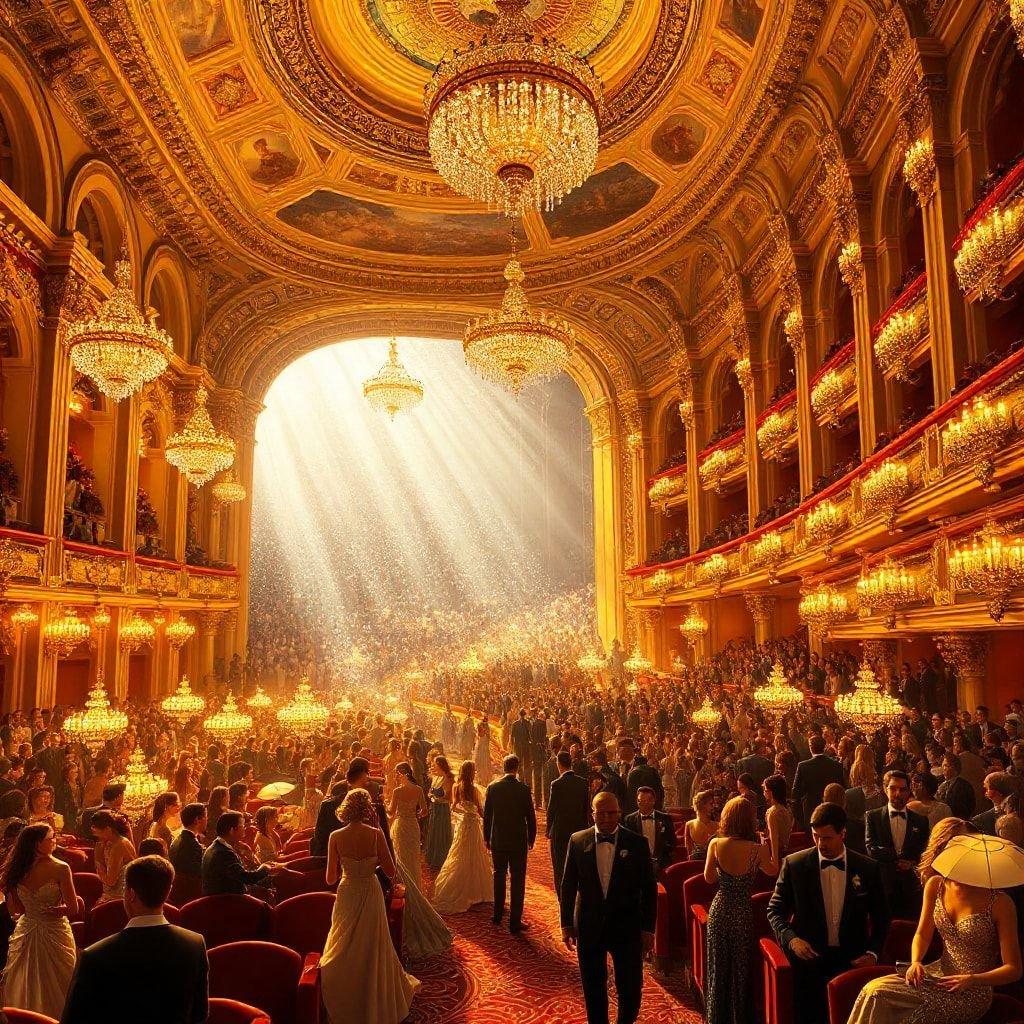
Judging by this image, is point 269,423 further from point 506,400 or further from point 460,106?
point 460,106

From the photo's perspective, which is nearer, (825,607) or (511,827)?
(511,827)

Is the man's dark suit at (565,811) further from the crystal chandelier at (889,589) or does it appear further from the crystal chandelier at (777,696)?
the crystal chandelier at (889,589)

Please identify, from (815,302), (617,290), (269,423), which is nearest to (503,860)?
(815,302)

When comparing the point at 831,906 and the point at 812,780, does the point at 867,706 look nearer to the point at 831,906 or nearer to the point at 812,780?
the point at 812,780

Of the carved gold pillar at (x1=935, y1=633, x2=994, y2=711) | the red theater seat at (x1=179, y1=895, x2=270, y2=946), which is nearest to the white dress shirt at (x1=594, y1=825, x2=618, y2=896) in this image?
the red theater seat at (x1=179, y1=895, x2=270, y2=946)

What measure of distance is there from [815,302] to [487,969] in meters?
13.3

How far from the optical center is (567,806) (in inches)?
246

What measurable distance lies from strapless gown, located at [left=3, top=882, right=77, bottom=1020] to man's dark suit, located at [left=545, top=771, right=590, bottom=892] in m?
3.39

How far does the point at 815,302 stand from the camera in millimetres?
15336

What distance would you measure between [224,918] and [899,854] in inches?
148

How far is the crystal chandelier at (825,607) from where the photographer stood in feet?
39.5

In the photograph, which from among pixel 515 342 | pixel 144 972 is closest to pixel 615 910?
pixel 144 972

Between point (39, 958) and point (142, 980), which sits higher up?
point (142, 980)

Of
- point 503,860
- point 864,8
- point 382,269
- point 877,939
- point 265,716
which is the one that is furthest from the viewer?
point 382,269
